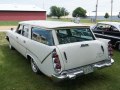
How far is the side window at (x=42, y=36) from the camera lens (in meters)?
5.28

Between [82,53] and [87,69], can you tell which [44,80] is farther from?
[82,53]

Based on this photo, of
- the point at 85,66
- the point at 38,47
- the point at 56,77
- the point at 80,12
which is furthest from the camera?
the point at 80,12

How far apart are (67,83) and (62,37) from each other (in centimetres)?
129

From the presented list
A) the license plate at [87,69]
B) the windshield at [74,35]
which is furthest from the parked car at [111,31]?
the license plate at [87,69]

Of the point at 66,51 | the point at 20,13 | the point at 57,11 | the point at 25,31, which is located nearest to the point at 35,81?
the point at 66,51

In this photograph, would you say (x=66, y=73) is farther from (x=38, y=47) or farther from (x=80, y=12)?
(x=80, y=12)

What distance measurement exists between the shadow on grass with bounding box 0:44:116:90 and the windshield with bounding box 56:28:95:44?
118 centimetres

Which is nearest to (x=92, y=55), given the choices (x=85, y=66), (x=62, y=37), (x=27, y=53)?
(x=85, y=66)

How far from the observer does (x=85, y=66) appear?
5.27m

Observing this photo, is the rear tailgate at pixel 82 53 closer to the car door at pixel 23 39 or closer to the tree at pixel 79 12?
the car door at pixel 23 39

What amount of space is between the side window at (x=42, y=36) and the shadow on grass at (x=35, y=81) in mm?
1163

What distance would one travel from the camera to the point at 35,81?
5.85 meters

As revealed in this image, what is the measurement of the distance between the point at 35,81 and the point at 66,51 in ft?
5.04

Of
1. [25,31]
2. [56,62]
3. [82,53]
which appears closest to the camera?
[56,62]
